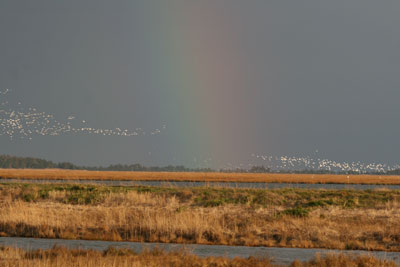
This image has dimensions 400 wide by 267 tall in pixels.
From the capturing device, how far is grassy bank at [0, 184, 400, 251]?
30.1 metres

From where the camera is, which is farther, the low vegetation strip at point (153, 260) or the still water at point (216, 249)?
the still water at point (216, 249)

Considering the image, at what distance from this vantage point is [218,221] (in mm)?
34500

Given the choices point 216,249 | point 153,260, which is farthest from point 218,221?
point 153,260

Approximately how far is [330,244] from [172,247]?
27.2ft

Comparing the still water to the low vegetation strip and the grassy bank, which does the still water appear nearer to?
the low vegetation strip

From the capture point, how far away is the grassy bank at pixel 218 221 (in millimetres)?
30125

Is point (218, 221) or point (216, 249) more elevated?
point (218, 221)

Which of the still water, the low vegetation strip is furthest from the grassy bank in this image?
the low vegetation strip

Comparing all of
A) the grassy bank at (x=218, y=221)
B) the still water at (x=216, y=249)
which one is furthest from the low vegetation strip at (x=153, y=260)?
the grassy bank at (x=218, y=221)

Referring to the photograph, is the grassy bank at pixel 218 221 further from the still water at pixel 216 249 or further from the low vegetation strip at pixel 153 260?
the low vegetation strip at pixel 153 260

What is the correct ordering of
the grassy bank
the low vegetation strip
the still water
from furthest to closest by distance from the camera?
the grassy bank, the still water, the low vegetation strip

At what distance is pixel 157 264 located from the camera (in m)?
19.8

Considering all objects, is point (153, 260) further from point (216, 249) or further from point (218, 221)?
point (218, 221)

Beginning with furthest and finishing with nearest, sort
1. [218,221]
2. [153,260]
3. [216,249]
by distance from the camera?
[218,221] → [216,249] → [153,260]
